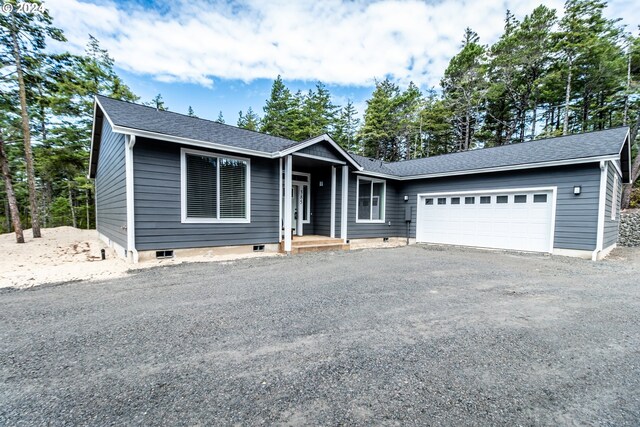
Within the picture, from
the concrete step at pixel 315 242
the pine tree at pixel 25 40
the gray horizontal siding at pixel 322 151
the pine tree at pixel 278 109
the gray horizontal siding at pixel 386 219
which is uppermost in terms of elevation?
the pine tree at pixel 278 109

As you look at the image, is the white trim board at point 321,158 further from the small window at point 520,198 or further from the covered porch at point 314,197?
the small window at point 520,198

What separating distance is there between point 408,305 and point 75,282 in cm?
551

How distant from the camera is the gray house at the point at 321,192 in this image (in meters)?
6.15

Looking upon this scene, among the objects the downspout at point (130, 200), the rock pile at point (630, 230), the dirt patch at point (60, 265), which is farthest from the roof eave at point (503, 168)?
the rock pile at point (630, 230)

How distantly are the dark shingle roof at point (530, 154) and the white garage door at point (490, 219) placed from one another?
989mm

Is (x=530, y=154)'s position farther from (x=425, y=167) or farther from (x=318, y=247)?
(x=318, y=247)

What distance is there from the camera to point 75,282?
4492 millimetres

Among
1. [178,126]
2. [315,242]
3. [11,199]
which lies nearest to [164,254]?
[178,126]

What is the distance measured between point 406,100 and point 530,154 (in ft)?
52.0

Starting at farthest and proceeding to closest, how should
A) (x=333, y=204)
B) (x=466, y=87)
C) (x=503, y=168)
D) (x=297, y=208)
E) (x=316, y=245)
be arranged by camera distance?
1. (x=466, y=87)
2. (x=297, y=208)
3. (x=333, y=204)
4. (x=503, y=168)
5. (x=316, y=245)

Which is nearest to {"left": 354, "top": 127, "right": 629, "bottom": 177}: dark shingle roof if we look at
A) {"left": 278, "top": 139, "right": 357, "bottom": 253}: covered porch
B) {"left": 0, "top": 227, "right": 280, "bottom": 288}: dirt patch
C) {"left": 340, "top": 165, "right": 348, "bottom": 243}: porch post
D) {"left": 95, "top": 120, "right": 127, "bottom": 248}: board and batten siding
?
{"left": 340, "top": 165, "right": 348, "bottom": 243}: porch post

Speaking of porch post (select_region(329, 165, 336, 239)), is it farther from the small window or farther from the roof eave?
the small window

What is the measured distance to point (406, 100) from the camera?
890 inches

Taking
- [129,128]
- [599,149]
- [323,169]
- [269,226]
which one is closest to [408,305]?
[269,226]
